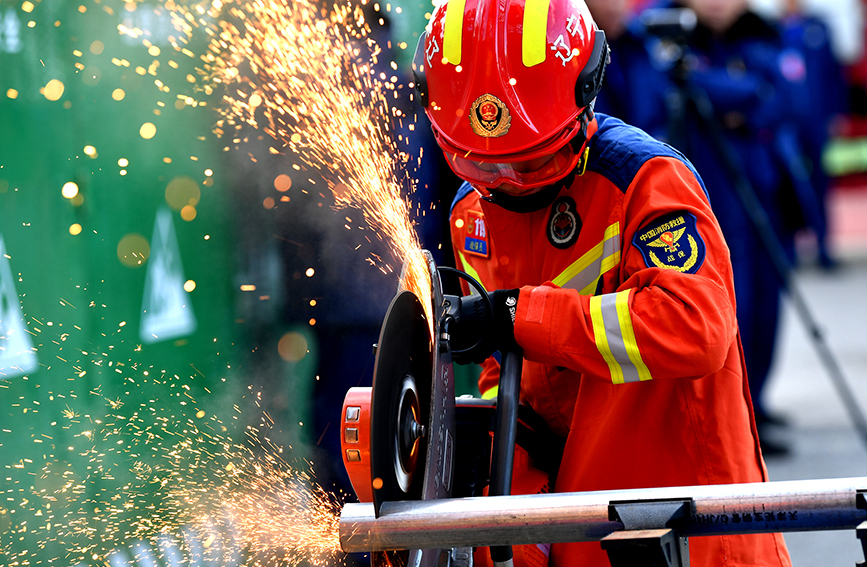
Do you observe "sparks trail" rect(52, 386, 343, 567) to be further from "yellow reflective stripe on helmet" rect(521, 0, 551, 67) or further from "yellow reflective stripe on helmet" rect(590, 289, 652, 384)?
"yellow reflective stripe on helmet" rect(521, 0, 551, 67)

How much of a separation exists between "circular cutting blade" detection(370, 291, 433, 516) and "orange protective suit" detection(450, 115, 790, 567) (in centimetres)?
22

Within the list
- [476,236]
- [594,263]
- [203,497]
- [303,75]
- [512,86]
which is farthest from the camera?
[303,75]

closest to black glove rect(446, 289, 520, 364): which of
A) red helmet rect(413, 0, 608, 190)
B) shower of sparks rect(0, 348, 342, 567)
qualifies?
red helmet rect(413, 0, 608, 190)

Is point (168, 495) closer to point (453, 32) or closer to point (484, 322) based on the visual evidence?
point (484, 322)

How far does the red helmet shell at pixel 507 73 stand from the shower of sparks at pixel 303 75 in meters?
1.38

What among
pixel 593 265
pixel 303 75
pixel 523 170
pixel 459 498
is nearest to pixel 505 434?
pixel 459 498

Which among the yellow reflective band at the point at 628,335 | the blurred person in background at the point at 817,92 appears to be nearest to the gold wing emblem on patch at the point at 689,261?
the yellow reflective band at the point at 628,335

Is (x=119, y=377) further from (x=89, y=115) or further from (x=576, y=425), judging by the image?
(x=576, y=425)

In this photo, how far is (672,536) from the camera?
1.56 m

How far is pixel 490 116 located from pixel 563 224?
304mm

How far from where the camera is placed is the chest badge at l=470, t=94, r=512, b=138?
188 cm

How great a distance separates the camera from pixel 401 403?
1811 millimetres

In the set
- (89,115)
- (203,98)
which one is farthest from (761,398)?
(89,115)

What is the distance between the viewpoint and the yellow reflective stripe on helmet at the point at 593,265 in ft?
6.39
